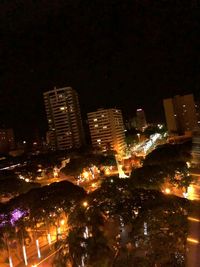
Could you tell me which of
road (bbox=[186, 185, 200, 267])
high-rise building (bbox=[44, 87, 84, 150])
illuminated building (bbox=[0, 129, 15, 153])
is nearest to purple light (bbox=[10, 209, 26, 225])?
road (bbox=[186, 185, 200, 267])

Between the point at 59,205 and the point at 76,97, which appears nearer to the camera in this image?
the point at 59,205

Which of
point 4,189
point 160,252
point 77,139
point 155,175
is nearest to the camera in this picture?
point 160,252

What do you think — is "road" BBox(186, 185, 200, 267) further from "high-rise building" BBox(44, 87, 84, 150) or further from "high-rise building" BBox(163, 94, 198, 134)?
"high-rise building" BBox(163, 94, 198, 134)

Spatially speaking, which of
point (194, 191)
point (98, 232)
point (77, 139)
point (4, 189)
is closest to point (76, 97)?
point (77, 139)

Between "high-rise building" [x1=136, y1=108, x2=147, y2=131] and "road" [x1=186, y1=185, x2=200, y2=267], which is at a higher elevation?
"high-rise building" [x1=136, y1=108, x2=147, y2=131]

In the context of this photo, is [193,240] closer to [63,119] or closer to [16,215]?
[16,215]

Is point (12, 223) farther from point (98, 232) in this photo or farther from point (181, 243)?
point (181, 243)

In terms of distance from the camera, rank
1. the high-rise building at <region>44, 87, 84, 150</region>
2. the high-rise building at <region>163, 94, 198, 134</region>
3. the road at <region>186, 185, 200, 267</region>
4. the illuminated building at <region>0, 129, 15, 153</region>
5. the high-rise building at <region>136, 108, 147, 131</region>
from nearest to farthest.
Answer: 1. the road at <region>186, 185, 200, 267</region>
2. the high-rise building at <region>163, 94, 198, 134</region>
3. the high-rise building at <region>44, 87, 84, 150</region>
4. the illuminated building at <region>0, 129, 15, 153</region>
5. the high-rise building at <region>136, 108, 147, 131</region>

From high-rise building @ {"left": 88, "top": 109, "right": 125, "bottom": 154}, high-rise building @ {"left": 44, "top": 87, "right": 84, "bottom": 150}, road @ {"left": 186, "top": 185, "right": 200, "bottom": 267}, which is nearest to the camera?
road @ {"left": 186, "top": 185, "right": 200, "bottom": 267}
